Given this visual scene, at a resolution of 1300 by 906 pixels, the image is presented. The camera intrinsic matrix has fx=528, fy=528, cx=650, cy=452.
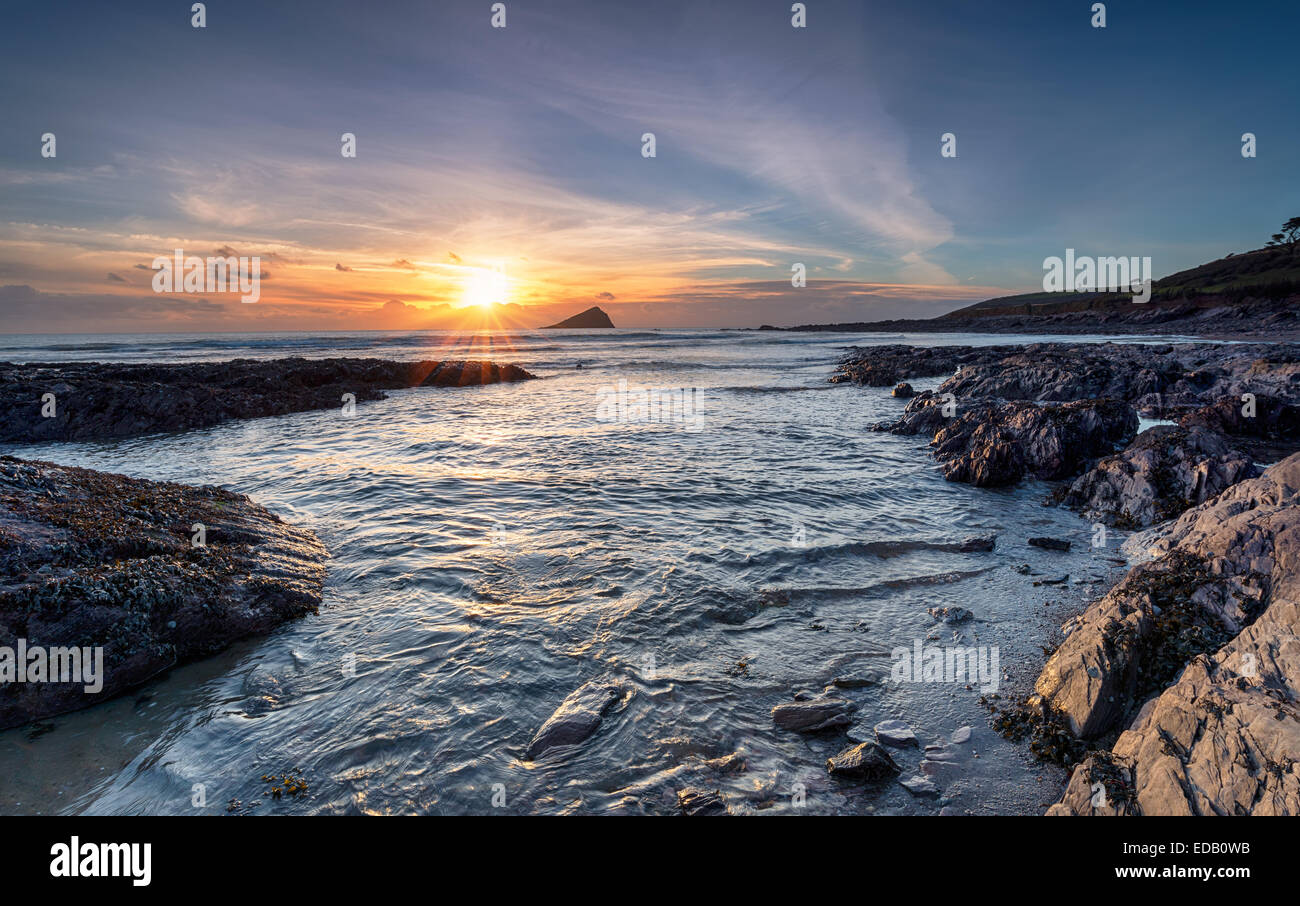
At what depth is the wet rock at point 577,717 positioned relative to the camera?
5531 mm

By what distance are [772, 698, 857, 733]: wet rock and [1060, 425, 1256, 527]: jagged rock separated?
9.81 metres

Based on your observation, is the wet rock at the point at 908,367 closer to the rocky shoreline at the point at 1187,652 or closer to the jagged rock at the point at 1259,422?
the jagged rock at the point at 1259,422

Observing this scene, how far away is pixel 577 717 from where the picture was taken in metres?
5.84

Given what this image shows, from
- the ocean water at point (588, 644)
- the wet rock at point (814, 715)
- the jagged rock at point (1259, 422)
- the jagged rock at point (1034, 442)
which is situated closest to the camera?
the ocean water at point (588, 644)

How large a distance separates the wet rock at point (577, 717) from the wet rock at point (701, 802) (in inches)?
50.2

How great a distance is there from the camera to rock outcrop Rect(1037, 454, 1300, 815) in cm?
381

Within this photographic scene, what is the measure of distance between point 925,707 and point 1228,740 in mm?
2507

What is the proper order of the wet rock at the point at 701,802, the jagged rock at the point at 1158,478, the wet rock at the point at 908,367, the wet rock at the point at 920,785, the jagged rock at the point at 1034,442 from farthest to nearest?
the wet rock at the point at 908,367, the jagged rock at the point at 1034,442, the jagged rock at the point at 1158,478, the wet rock at the point at 920,785, the wet rock at the point at 701,802

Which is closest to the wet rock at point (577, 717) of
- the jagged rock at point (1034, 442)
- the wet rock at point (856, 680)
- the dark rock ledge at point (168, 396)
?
the wet rock at point (856, 680)

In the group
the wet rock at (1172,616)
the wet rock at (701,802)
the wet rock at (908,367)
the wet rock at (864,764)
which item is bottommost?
the wet rock at (701,802)

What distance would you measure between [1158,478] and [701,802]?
13368 mm
